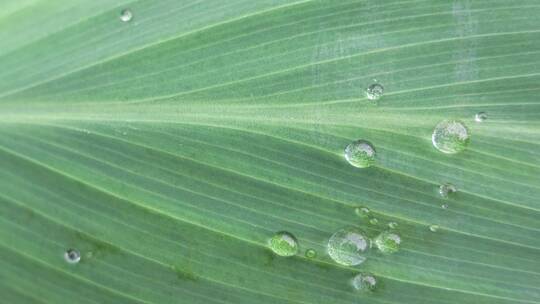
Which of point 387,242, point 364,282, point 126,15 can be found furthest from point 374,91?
point 126,15

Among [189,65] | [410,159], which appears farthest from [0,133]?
[410,159]

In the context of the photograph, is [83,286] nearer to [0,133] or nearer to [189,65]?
[0,133]

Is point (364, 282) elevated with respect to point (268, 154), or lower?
lower

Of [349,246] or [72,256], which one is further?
[72,256]

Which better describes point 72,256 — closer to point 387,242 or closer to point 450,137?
point 387,242

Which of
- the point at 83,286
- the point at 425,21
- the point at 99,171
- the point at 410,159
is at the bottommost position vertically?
the point at 83,286

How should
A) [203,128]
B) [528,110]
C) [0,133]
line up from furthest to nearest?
1. [0,133]
2. [203,128]
3. [528,110]

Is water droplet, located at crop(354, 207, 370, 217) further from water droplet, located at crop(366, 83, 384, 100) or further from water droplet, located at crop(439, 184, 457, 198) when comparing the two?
water droplet, located at crop(366, 83, 384, 100)

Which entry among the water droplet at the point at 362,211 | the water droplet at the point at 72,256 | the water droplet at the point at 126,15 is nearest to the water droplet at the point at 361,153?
the water droplet at the point at 362,211
